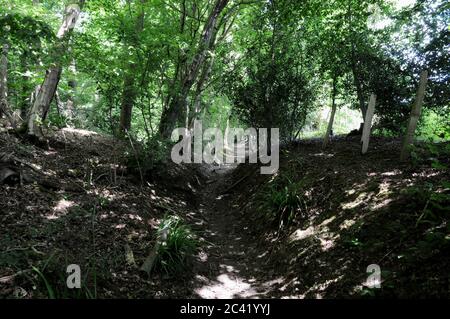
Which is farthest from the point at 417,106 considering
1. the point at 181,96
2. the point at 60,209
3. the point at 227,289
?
the point at 60,209

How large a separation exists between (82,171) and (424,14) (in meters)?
9.57

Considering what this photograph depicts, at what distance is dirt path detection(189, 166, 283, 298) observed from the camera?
4805mm

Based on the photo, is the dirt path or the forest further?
the dirt path

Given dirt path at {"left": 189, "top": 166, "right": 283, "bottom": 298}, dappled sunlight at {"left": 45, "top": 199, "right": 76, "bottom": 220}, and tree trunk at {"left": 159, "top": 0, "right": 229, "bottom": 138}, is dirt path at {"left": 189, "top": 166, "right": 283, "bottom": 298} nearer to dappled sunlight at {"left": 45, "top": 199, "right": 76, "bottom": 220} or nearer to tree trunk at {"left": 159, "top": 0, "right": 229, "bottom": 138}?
dappled sunlight at {"left": 45, "top": 199, "right": 76, "bottom": 220}

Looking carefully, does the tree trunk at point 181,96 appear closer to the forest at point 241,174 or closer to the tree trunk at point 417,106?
the forest at point 241,174

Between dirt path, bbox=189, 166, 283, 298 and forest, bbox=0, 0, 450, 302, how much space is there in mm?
37

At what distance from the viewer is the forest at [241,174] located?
4035 millimetres

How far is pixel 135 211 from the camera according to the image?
6.43 m

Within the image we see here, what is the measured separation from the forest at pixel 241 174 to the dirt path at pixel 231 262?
0.04 metres

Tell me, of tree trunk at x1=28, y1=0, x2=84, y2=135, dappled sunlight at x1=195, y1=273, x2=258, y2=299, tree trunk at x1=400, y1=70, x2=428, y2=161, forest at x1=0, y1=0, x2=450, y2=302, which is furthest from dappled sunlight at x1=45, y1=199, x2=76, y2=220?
tree trunk at x1=400, y1=70, x2=428, y2=161

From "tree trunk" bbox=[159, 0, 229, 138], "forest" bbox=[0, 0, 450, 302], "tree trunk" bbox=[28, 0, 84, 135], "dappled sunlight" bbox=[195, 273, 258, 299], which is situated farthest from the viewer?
"tree trunk" bbox=[159, 0, 229, 138]

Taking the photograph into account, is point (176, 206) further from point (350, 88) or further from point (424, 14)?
point (424, 14)

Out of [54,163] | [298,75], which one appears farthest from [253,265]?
[298,75]

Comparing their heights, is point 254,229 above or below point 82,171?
below
